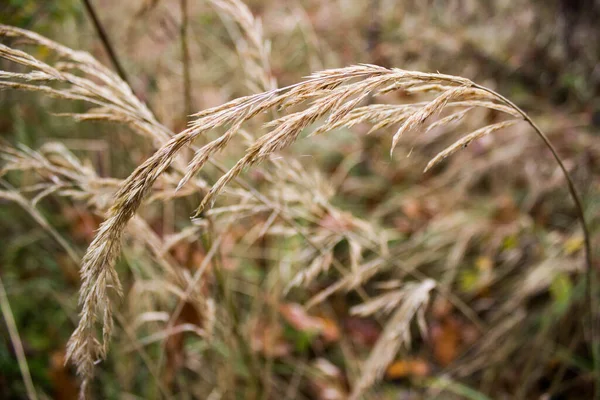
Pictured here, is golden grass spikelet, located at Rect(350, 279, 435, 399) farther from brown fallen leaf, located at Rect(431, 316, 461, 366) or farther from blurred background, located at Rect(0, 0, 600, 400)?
brown fallen leaf, located at Rect(431, 316, 461, 366)

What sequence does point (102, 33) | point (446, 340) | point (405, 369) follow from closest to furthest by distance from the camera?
point (102, 33), point (405, 369), point (446, 340)

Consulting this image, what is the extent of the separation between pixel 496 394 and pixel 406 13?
2858 mm

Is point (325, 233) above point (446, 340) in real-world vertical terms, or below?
above

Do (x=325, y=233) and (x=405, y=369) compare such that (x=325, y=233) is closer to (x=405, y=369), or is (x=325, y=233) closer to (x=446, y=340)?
(x=405, y=369)

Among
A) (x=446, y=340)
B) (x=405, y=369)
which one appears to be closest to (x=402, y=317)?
(x=405, y=369)

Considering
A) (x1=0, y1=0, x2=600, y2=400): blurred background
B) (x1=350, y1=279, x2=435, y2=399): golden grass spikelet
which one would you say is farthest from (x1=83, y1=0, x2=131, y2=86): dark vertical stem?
(x1=350, y1=279, x2=435, y2=399): golden grass spikelet

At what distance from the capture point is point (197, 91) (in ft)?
10.1

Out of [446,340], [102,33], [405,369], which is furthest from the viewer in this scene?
[446,340]

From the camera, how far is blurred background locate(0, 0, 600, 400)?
1342mm

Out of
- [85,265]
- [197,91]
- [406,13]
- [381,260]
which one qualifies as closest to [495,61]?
[406,13]

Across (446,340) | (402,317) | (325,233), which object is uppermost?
(325,233)

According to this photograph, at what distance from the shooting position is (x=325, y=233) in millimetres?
1361

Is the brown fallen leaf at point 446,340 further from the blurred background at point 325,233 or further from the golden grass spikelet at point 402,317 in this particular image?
the golden grass spikelet at point 402,317

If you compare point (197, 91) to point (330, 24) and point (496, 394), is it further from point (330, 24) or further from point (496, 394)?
point (496, 394)
